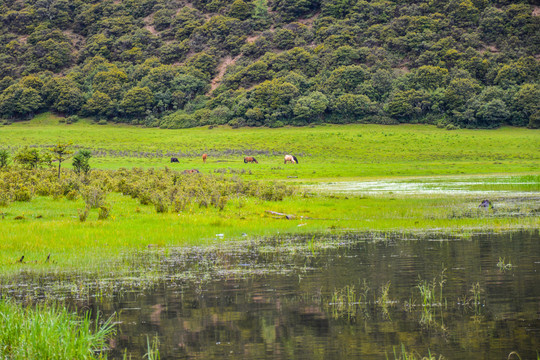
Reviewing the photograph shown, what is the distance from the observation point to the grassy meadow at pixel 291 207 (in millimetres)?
20359

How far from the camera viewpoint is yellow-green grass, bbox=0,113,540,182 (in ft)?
219

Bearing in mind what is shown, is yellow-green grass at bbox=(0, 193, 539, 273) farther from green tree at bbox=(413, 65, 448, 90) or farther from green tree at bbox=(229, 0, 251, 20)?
green tree at bbox=(229, 0, 251, 20)

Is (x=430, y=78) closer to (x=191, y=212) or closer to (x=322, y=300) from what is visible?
(x=191, y=212)

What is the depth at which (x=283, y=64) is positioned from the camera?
151 meters

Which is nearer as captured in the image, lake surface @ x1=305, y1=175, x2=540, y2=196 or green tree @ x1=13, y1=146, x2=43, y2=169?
lake surface @ x1=305, y1=175, x2=540, y2=196

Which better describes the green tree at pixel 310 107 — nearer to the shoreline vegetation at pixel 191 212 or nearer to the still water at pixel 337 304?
the shoreline vegetation at pixel 191 212

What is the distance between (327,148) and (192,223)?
6709cm

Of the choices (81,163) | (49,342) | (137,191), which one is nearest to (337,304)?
(49,342)

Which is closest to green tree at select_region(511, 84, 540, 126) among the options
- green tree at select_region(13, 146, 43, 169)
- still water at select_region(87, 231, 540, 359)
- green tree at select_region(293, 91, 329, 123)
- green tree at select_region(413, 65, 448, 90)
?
green tree at select_region(413, 65, 448, 90)

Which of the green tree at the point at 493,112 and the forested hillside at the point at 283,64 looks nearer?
the green tree at the point at 493,112

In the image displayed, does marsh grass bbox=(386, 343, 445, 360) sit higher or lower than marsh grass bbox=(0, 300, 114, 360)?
lower

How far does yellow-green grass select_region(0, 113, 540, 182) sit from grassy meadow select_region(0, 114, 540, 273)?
0.22m

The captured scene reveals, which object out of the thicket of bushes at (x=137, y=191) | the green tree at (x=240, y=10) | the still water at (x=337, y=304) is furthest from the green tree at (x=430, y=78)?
the still water at (x=337, y=304)

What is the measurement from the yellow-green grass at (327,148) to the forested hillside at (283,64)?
839cm
